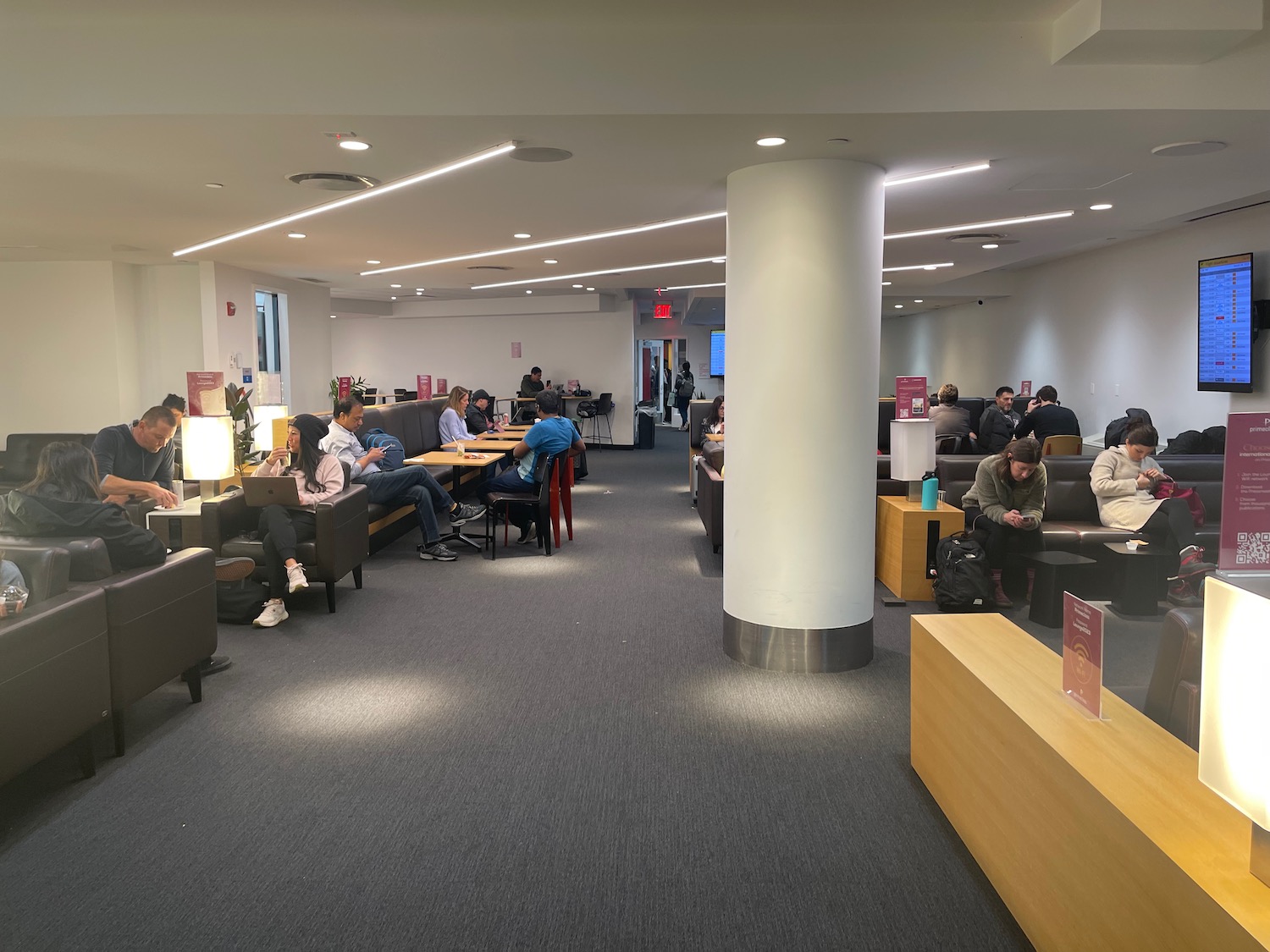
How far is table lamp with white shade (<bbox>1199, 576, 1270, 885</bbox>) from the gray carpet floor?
112cm

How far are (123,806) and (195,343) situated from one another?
8.84 metres

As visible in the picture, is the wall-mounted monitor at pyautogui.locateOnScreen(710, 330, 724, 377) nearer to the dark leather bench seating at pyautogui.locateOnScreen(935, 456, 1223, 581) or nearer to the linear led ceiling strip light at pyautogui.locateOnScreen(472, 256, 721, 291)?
the linear led ceiling strip light at pyautogui.locateOnScreen(472, 256, 721, 291)

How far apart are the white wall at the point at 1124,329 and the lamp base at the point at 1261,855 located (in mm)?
6968

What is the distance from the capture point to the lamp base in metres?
1.62

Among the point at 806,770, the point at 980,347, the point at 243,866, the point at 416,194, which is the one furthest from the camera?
the point at 980,347

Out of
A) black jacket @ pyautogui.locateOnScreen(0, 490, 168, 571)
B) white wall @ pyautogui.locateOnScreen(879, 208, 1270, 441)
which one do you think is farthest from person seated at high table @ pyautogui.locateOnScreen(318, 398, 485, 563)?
white wall @ pyautogui.locateOnScreen(879, 208, 1270, 441)

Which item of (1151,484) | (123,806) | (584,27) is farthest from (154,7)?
(1151,484)

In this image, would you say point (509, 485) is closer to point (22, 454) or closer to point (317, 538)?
point (317, 538)

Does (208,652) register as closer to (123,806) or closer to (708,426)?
(123,806)

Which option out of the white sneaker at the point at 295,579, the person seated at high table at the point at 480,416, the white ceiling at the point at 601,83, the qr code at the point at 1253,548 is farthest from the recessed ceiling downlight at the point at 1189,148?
the person seated at high table at the point at 480,416

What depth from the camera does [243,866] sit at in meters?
2.88

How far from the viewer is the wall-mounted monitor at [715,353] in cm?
2184

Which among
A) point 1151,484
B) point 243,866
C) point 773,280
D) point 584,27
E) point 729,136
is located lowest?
point 243,866

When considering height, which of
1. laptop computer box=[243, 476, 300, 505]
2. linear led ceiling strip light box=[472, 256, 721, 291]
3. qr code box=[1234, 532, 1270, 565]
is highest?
linear led ceiling strip light box=[472, 256, 721, 291]
